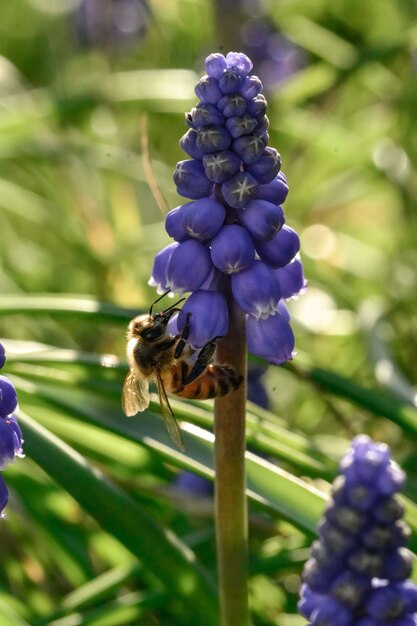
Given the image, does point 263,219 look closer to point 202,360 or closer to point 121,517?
point 202,360

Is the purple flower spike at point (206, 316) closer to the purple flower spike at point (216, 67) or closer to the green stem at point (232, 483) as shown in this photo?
the green stem at point (232, 483)

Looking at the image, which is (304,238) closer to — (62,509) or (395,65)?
(395,65)

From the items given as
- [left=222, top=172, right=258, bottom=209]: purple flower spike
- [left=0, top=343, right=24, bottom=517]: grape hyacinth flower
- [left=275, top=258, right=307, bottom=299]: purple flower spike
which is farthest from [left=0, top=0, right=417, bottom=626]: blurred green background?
[left=222, top=172, right=258, bottom=209]: purple flower spike

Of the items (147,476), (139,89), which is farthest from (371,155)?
(147,476)

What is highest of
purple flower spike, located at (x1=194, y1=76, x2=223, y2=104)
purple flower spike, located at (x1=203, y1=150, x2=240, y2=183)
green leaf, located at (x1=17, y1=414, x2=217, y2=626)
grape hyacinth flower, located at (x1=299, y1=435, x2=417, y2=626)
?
purple flower spike, located at (x1=194, y1=76, x2=223, y2=104)

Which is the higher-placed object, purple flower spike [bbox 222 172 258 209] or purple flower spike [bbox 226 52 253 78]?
purple flower spike [bbox 226 52 253 78]

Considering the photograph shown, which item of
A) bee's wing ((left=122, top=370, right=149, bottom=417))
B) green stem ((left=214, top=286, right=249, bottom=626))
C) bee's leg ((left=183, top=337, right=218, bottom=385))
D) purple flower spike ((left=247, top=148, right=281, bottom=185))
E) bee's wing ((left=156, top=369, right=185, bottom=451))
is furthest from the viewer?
bee's wing ((left=122, top=370, right=149, bottom=417))

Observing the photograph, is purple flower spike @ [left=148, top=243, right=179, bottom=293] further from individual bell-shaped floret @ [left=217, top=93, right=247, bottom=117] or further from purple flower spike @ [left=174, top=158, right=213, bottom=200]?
individual bell-shaped floret @ [left=217, top=93, right=247, bottom=117]
